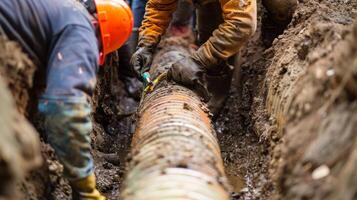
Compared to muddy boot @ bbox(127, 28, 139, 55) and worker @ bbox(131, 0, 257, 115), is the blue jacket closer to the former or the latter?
worker @ bbox(131, 0, 257, 115)

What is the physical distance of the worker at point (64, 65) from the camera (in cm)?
306

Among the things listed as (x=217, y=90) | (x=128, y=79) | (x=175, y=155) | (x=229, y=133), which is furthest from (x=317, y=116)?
(x=128, y=79)

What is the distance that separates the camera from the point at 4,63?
9.54ft

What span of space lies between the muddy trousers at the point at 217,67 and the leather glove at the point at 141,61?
622mm

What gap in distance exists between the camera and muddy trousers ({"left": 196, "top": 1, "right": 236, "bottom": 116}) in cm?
540

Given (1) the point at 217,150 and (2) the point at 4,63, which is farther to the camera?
(1) the point at 217,150

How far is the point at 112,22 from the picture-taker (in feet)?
11.9

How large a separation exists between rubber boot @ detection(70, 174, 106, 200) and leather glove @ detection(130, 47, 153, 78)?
6.59 ft

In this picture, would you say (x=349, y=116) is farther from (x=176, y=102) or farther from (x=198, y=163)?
(x=176, y=102)

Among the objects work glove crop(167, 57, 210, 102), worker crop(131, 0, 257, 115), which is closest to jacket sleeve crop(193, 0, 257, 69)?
worker crop(131, 0, 257, 115)

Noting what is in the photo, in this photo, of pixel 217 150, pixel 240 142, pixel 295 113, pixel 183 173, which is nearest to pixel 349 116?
pixel 295 113

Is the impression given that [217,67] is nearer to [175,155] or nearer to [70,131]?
[175,155]

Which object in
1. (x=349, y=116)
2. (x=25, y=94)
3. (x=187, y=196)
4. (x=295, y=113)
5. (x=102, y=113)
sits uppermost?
(x=349, y=116)

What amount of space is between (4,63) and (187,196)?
126cm
